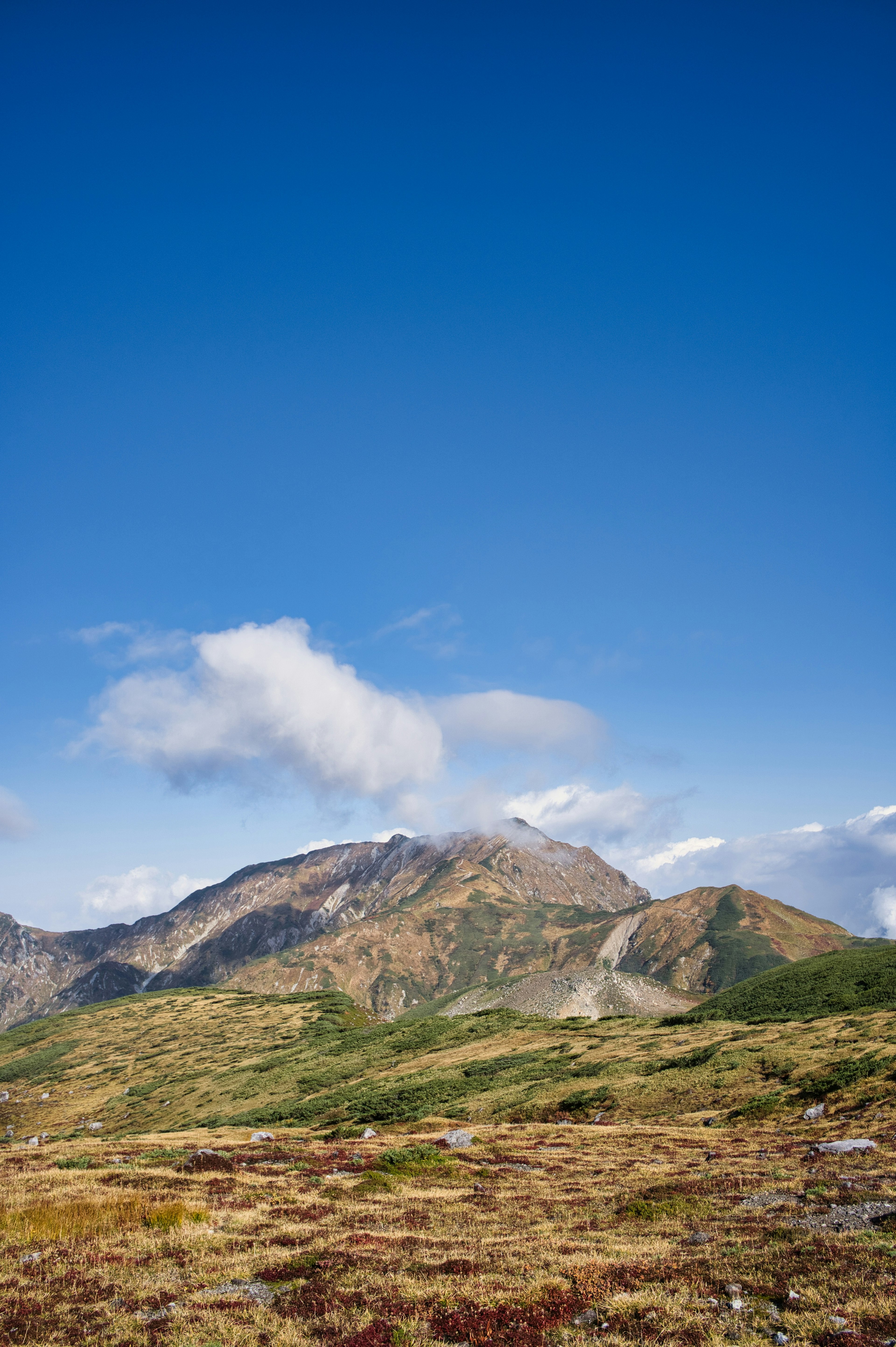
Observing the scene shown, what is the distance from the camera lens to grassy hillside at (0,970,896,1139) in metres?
45.6

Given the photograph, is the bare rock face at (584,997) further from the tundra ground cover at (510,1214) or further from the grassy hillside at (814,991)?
the tundra ground cover at (510,1214)

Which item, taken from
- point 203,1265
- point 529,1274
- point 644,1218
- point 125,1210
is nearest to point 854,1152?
point 644,1218

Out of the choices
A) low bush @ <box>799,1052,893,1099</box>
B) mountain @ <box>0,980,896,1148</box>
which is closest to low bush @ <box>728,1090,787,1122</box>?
mountain @ <box>0,980,896,1148</box>

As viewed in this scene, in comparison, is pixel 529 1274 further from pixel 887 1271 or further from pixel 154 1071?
pixel 154 1071

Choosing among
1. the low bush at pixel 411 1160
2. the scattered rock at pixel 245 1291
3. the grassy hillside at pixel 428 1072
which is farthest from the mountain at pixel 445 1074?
the scattered rock at pixel 245 1291

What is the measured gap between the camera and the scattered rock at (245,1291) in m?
13.6

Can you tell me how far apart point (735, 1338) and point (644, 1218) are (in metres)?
11.0

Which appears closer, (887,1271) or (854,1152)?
(887,1271)

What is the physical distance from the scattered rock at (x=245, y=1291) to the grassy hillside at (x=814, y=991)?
61109mm

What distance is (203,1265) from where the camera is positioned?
15.7 metres

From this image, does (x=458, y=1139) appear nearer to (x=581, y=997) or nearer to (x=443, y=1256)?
(x=443, y=1256)

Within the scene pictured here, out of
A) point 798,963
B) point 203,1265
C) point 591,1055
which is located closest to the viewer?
point 203,1265

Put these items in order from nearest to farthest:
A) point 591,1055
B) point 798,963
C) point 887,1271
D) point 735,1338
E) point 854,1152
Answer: point 735,1338, point 887,1271, point 854,1152, point 591,1055, point 798,963

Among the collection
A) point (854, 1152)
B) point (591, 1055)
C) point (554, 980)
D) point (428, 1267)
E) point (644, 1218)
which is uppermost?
point (428, 1267)
